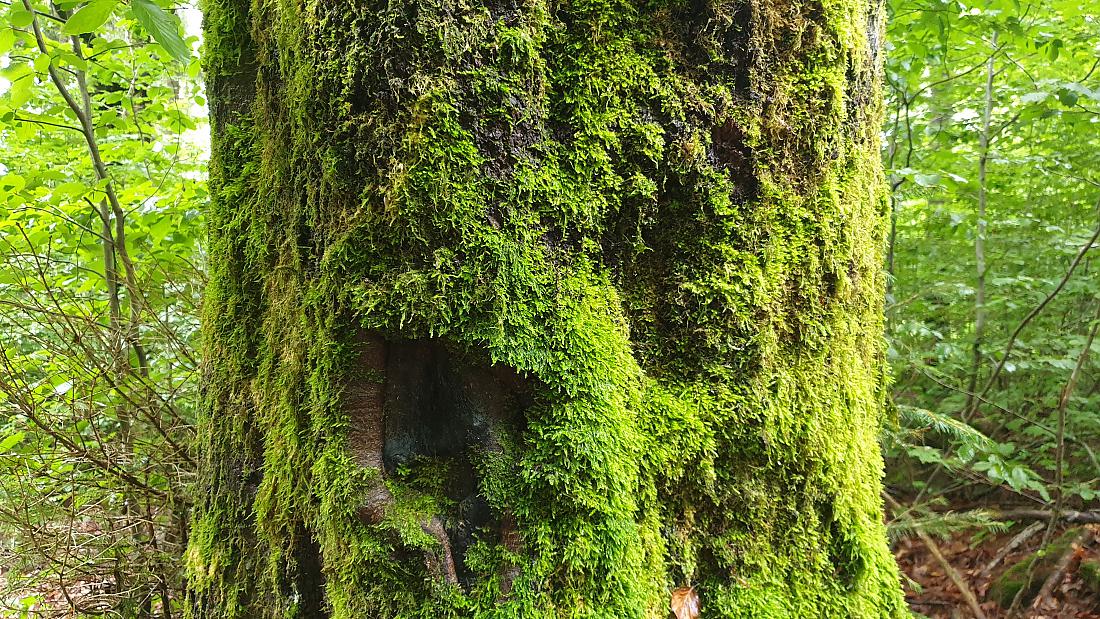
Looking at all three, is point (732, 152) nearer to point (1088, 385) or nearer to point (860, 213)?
point (860, 213)

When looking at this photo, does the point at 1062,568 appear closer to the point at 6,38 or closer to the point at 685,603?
the point at 685,603

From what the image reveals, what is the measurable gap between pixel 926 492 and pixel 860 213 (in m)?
4.86

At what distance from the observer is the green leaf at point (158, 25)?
1.57m

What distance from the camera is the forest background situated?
282cm

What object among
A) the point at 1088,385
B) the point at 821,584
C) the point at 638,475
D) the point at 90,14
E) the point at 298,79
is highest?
the point at 90,14

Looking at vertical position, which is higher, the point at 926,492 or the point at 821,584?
the point at 821,584

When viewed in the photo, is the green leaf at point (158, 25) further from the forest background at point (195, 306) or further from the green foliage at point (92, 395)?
Answer: the green foliage at point (92, 395)

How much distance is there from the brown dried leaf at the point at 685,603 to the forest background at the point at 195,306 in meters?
1.58

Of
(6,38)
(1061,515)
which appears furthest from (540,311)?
(1061,515)

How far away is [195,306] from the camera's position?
329 centimetres

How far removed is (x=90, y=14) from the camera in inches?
64.6

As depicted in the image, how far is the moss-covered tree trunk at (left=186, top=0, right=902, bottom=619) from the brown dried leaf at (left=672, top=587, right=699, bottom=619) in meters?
0.03

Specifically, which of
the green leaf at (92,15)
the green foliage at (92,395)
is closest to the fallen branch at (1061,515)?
the green foliage at (92,395)

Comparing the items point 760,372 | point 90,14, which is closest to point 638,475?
point 760,372
